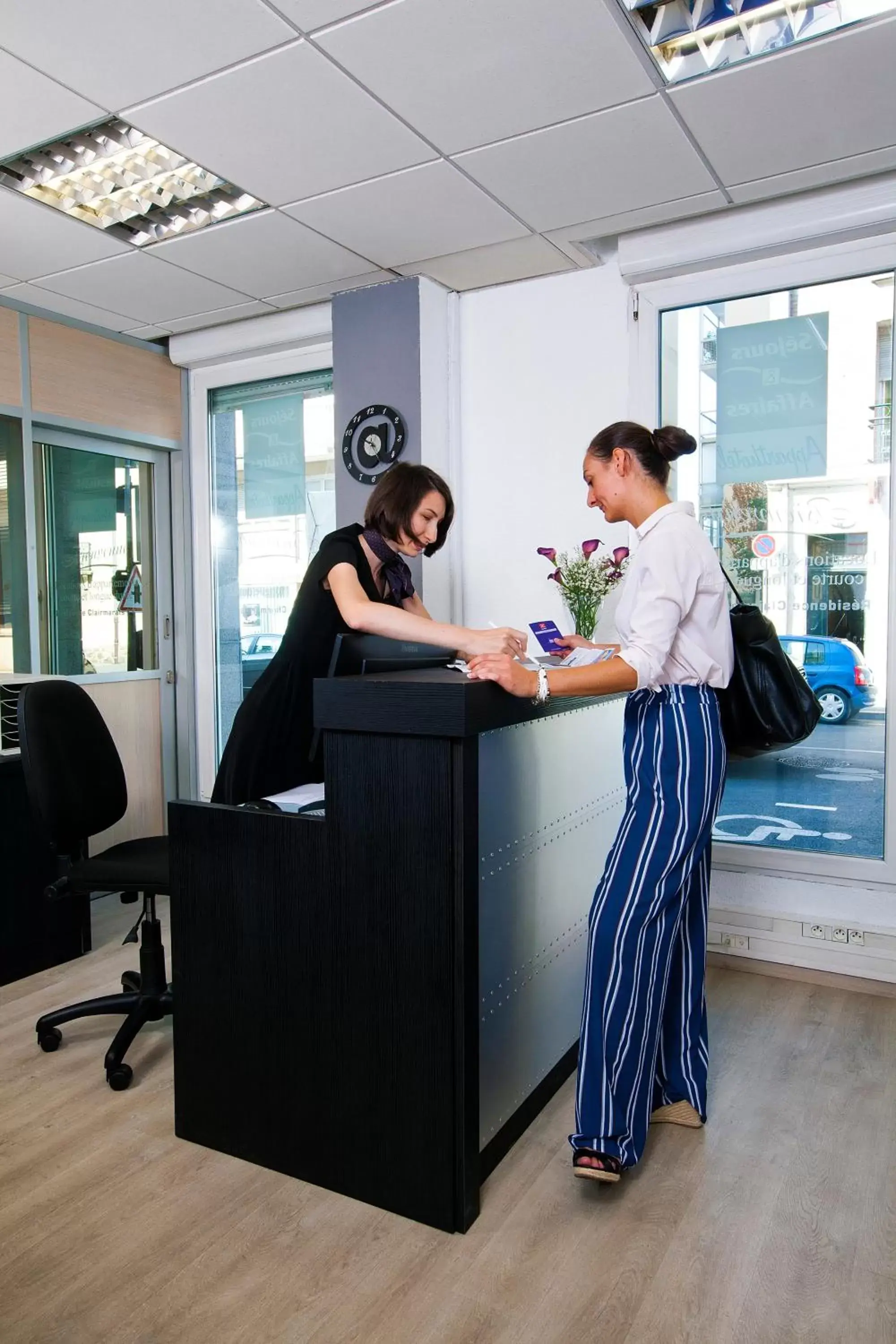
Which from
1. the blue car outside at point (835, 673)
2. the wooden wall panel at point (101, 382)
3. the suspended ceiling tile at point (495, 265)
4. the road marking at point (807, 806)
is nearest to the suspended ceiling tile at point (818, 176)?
the suspended ceiling tile at point (495, 265)

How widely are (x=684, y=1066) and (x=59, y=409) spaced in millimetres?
3722

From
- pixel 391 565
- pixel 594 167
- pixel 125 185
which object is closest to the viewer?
pixel 391 565

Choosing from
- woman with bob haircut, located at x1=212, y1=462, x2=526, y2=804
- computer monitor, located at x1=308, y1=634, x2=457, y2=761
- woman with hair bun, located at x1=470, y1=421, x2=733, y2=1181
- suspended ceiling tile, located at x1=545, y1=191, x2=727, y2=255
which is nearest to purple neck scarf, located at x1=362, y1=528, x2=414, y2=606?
woman with bob haircut, located at x1=212, y1=462, x2=526, y2=804

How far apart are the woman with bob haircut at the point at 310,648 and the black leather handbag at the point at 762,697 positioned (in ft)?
1.68

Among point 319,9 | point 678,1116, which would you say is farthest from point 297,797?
point 319,9

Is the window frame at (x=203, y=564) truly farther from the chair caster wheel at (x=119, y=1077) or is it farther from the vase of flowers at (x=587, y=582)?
the chair caster wheel at (x=119, y=1077)

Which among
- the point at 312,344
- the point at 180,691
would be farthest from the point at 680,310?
the point at 180,691

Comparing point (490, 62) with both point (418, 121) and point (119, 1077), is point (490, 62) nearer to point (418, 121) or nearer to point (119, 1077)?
point (418, 121)

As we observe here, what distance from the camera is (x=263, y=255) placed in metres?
3.56

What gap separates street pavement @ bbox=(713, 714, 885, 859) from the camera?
10.8ft

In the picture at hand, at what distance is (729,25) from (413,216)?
124 centimetres

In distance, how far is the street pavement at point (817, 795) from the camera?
3.30 meters

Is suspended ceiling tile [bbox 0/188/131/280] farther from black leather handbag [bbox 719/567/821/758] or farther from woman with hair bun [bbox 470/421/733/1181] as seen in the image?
black leather handbag [bbox 719/567/821/758]

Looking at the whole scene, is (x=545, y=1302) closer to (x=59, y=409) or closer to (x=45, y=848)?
(x=45, y=848)
